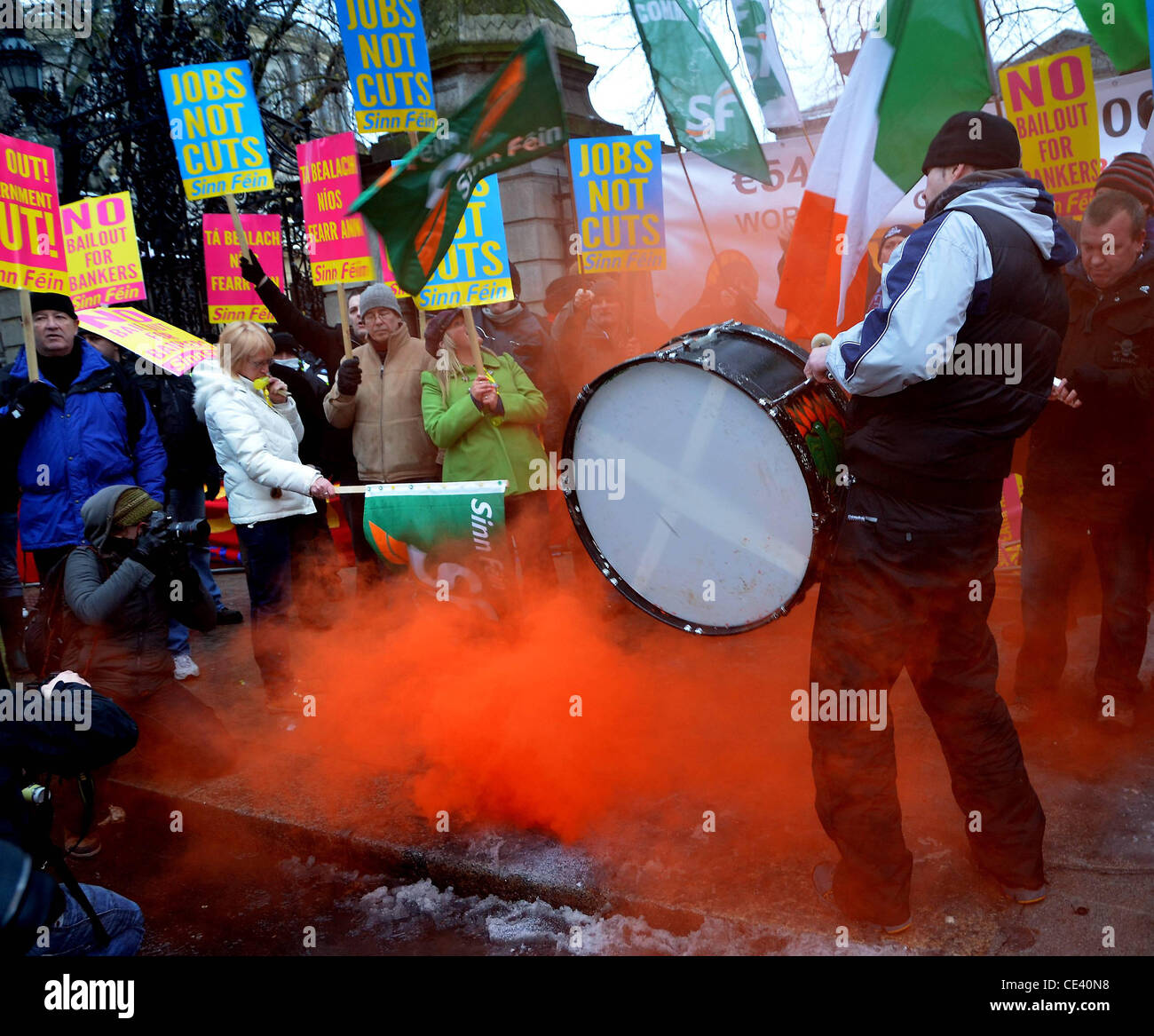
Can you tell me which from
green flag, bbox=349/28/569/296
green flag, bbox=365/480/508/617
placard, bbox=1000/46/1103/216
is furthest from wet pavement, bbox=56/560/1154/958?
placard, bbox=1000/46/1103/216

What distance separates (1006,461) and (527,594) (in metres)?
2.77

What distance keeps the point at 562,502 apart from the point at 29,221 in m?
3.41

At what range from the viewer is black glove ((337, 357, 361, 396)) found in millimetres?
5270

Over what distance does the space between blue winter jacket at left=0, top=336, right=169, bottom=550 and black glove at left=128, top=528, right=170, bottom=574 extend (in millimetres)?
1216

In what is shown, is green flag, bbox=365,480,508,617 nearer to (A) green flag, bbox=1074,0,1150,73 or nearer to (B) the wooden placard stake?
(B) the wooden placard stake

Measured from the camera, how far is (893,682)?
2887mm

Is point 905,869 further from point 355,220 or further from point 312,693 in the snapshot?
point 355,220

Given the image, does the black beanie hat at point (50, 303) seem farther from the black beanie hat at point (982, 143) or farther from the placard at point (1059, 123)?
the placard at point (1059, 123)

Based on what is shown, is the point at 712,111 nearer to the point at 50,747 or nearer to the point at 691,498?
the point at 691,498

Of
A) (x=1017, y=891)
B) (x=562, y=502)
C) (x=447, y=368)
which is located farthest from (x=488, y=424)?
(x=1017, y=891)

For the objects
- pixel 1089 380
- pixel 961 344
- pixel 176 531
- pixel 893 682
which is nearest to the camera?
pixel 961 344

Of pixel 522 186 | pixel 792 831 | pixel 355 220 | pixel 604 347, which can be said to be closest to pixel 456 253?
pixel 604 347
